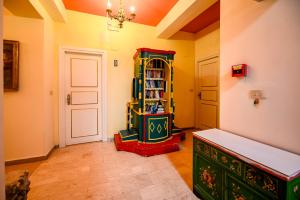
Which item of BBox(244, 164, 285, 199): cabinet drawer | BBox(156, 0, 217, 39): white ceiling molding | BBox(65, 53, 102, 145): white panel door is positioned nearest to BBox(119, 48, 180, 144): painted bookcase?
BBox(156, 0, 217, 39): white ceiling molding

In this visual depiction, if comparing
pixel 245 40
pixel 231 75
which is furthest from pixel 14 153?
pixel 245 40

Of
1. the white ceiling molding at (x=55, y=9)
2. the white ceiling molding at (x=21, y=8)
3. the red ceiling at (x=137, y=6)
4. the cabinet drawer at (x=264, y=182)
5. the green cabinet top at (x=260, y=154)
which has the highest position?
the red ceiling at (x=137, y=6)

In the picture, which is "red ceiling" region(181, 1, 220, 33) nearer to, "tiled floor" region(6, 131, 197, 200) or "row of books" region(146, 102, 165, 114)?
"row of books" region(146, 102, 165, 114)

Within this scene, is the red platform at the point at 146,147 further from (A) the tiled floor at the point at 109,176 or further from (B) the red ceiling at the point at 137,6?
(B) the red ceiling at the point at 137,6

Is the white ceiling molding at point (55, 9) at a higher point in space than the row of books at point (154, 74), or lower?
higher

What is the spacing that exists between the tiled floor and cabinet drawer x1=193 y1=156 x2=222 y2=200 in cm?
20

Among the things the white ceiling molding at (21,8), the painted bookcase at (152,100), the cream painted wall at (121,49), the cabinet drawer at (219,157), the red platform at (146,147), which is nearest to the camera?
the cabinet drawer at (219,157)

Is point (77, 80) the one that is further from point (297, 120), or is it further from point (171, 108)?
point (297, 120)

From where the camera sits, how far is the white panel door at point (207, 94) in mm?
3631

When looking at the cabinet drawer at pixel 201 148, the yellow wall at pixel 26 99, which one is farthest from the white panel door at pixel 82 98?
the cabinet drawer at pixel 201 148

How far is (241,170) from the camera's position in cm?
110

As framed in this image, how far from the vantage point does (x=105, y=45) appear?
3256 millimetres

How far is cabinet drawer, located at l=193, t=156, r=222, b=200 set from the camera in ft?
4.37

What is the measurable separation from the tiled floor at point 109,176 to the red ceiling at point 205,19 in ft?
9.90
